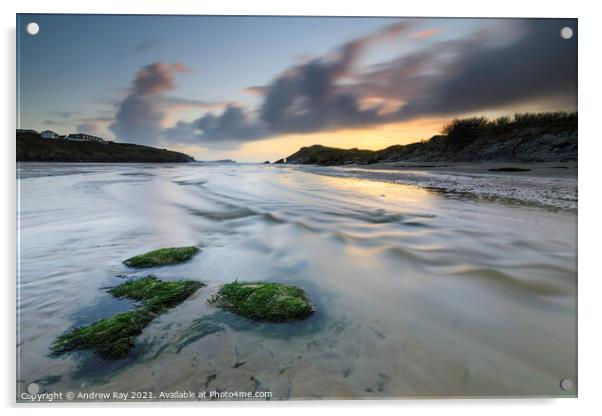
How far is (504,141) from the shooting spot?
625 centimetres

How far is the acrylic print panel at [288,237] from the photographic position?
81.1 inches

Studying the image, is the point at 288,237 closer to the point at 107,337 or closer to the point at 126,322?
the point at 126,322

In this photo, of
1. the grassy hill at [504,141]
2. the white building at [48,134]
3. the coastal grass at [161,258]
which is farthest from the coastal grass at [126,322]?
the grassy hill at [504,141]

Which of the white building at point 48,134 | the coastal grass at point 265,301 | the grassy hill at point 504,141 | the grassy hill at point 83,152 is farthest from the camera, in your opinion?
the grassy hill at point 504,141

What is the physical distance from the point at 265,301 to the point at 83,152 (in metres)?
4.07

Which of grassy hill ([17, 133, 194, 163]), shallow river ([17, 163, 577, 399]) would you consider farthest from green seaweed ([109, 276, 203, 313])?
grassy hill ([17, 133, 194, 163])

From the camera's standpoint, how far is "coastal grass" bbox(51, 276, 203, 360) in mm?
2100

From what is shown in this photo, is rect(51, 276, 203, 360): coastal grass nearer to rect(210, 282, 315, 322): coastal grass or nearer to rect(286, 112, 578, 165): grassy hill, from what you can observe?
rect(210, 282, 315, 322): coastal grass

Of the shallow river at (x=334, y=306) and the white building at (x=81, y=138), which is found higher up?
the white building at (x=81, y=138)

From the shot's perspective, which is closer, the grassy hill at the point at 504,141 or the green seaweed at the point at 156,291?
the green seaweed at the point at 156,291

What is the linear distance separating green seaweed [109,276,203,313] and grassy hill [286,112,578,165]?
13.5 feet

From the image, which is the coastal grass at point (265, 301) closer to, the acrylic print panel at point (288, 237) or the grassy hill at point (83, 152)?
the acrylic print panel at point (288, 237)

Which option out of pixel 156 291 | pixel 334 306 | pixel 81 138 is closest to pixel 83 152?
pixel 81 138

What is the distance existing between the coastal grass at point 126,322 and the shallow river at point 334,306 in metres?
0.08
